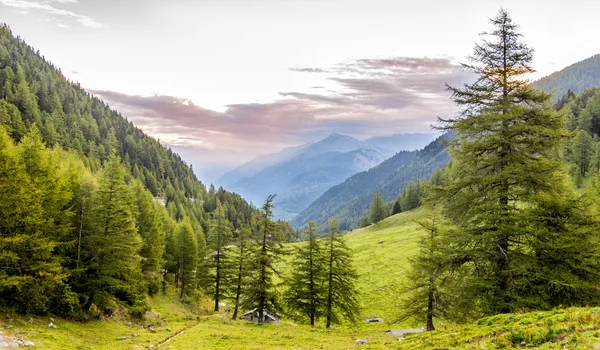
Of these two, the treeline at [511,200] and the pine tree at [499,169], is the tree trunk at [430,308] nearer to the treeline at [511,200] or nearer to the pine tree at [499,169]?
the treeline at [511,200]

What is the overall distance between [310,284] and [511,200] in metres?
28.8

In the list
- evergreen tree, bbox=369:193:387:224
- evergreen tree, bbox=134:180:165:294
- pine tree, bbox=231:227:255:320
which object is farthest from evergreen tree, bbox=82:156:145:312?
evergreen tree, bbox=369:193:387:224

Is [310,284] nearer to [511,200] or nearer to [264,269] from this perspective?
[264,269]

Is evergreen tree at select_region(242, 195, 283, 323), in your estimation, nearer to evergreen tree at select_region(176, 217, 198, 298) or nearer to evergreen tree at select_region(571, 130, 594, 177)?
evergreen tree at select_region(176, 217, 198, 298)

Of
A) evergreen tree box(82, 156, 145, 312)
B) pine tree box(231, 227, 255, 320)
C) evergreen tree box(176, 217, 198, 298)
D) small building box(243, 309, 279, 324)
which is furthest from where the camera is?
evergreen tree box(176, 217, 198, 298)

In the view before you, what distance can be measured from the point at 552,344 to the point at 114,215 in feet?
107

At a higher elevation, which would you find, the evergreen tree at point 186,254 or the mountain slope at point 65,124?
the mountain slope at point 65,124

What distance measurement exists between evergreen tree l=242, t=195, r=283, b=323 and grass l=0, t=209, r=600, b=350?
2.60m

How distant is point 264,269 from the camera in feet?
136

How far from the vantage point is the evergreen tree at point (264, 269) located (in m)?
41.2

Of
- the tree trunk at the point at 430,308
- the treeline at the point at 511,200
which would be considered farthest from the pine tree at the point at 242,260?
the treeline at the point at 511,200

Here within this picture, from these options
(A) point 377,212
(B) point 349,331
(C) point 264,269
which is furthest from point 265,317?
(A) point 377,212

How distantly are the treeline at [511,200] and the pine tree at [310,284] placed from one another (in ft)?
74.6

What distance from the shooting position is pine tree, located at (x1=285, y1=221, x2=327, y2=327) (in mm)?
41000
